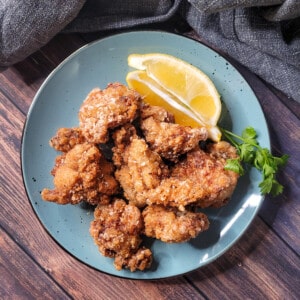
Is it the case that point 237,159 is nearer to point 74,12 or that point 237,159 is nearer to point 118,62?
point 118,62

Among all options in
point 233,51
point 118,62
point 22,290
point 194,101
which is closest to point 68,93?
point 118,62

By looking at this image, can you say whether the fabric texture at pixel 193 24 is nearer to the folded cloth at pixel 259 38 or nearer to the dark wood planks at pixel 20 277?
the folded cloth at pixel 259 38

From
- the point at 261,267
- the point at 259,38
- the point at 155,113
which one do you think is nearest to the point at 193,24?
the point at 259,38

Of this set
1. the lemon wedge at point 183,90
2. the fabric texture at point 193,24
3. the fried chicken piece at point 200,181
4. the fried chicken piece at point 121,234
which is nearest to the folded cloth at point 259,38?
the fabric texture at point 193,24

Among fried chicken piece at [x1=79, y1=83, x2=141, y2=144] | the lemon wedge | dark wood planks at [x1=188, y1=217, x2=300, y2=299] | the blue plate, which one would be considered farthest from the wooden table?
fried chicken piece at [x1=79, y1=83, x2=141, y2=144]

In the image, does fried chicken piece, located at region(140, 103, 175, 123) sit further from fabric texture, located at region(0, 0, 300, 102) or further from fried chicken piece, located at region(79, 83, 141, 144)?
fabric texture, located at region(0, 0, 300, 102)
